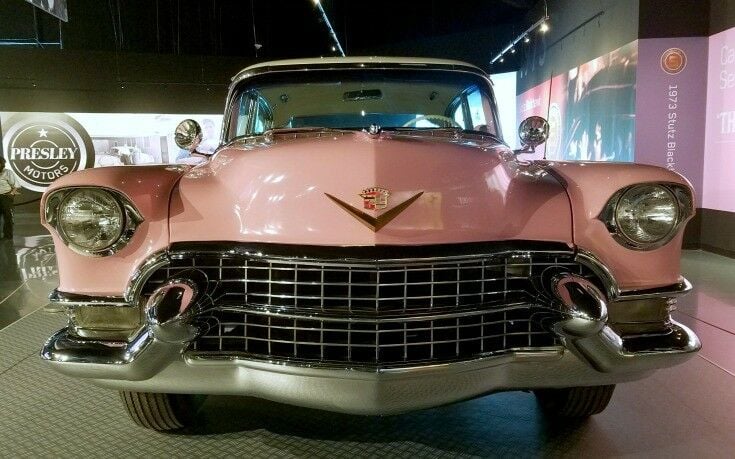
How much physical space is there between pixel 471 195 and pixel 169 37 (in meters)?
11.6

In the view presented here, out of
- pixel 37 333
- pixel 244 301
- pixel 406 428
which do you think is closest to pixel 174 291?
pixel 244 301

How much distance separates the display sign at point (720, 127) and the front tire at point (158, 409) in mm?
6343

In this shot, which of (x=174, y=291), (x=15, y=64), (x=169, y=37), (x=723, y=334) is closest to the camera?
(x=174, y=291)

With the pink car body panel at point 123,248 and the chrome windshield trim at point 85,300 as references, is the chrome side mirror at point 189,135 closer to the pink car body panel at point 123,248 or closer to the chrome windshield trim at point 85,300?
the pink car body panel at point 123,248

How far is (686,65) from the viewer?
6.66m

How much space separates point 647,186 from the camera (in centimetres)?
184

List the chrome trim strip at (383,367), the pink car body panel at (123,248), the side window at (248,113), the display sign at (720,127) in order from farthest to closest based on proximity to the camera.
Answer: the display sign at (720,127), the side window at (248,113), the pink car body panel at (123,248), the chrome trim strip at (383,367)

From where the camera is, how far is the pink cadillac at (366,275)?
1.65 meters

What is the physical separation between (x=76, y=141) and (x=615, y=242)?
37.3ft

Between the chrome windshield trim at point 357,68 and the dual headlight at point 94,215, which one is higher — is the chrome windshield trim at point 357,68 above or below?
above

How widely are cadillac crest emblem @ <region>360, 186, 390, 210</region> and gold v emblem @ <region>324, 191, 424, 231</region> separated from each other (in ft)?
0.09

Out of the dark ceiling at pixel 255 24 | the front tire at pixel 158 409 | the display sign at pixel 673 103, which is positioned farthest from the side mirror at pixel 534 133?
the dark ceiling at pixel 255 24

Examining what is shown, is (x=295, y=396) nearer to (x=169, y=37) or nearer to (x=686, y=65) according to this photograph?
(x=686, y=65)

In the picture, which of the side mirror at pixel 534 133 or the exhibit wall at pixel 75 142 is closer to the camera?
the side mirror at pixel 534 133
